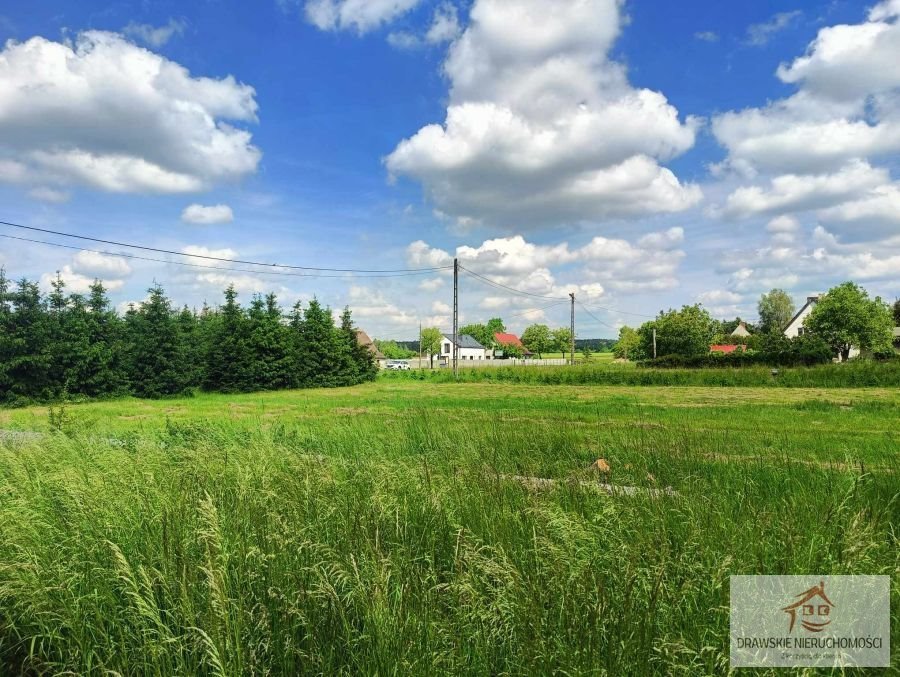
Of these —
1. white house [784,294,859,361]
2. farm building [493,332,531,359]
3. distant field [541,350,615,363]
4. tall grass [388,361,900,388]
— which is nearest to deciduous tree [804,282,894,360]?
white house [784,294,859,361]

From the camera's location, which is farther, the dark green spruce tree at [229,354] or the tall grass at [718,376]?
the dark green spruce tree at [229,354]

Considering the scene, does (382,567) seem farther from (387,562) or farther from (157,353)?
(157,353)

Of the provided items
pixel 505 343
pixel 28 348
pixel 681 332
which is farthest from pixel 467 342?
pixel 28 348

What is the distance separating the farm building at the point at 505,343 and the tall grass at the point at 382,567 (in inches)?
A: 4503

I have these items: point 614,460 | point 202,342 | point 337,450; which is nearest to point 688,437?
point 614,460

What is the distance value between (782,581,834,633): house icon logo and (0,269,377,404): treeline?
31.1 meters

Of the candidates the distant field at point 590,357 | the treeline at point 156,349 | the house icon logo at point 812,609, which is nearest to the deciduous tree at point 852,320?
the distant field at point 590,357

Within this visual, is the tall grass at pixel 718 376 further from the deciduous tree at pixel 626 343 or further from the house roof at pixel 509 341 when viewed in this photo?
the house roof at pixel 509 341

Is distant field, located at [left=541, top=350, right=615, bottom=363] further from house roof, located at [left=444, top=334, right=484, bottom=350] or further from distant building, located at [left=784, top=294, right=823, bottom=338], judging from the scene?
distant building, located at [left=784, top=294, right=823, bottom=338]

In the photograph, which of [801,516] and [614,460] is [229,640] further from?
[614,460]

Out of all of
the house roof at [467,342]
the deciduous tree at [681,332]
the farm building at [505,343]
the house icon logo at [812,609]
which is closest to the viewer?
the house icon logo at [812,609]

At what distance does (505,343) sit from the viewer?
4806 inches

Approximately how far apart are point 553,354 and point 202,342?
102 metres

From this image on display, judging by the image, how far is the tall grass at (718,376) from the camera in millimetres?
27141
